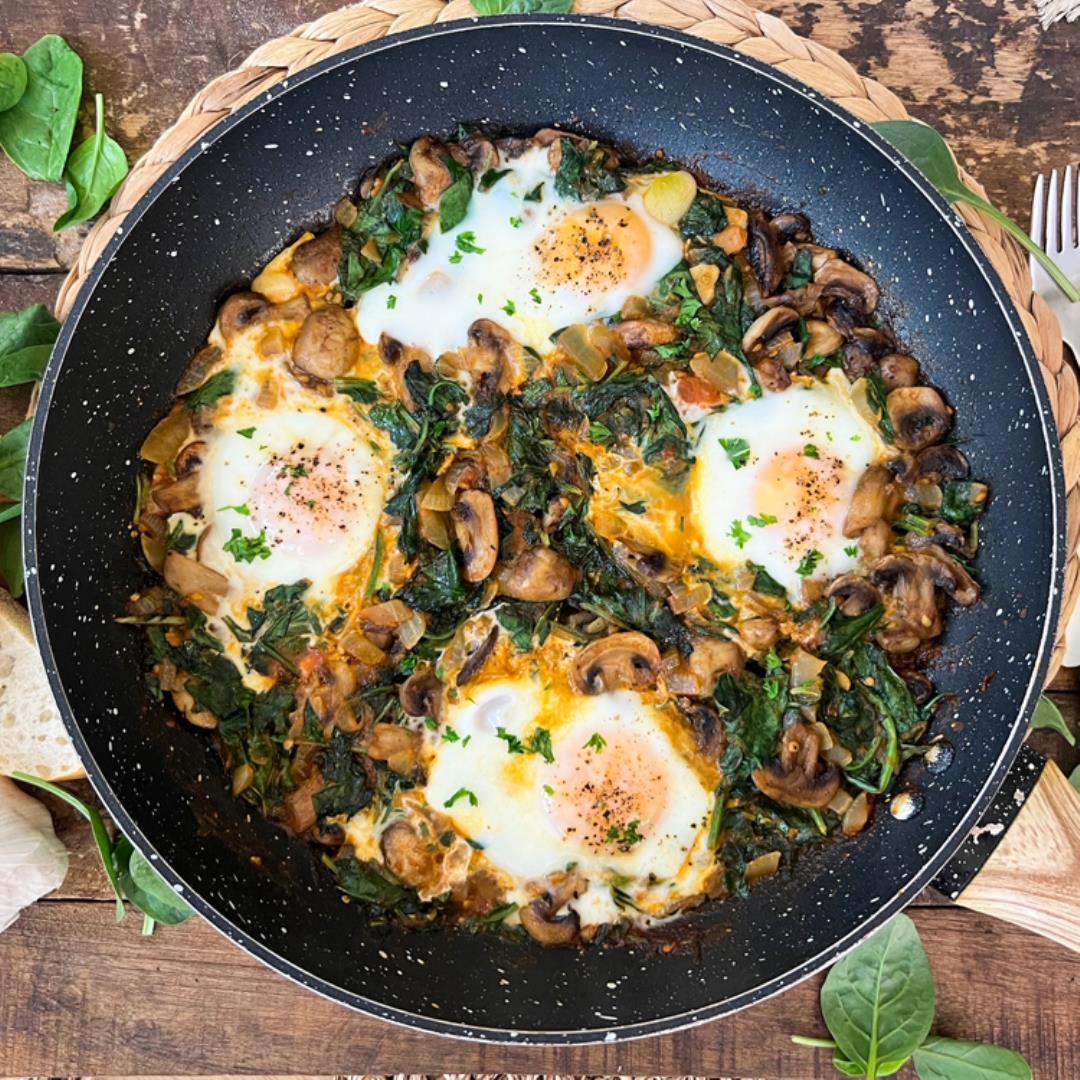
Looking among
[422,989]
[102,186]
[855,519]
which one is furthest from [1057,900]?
[102,186]

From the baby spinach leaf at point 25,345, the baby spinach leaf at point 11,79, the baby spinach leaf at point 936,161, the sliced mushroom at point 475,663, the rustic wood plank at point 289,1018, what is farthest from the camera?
the rustic wood plank at point 289,1018

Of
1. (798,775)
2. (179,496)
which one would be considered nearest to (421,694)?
(179,496)

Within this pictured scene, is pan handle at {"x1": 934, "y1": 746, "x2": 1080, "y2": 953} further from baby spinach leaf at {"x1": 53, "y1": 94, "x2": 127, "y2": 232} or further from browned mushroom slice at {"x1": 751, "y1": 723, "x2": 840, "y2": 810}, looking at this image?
baby spinach leaf at {"x1": 53, "y1": 94, "x2": 127, "y2": 232}

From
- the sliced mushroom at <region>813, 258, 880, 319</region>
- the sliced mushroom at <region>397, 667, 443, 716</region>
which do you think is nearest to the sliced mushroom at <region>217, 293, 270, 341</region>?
the sliced mushroom at <region>397, 667, 443, 716</region>

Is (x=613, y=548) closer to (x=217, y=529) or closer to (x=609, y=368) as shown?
(x=609, y=368)

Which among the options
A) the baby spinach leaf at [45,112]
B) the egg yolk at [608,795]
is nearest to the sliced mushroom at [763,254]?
the egg yolk at [608,795]

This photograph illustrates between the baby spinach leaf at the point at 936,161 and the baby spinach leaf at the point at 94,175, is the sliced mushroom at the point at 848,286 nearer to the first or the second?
the baby spinach leaf at the point at 936,161
